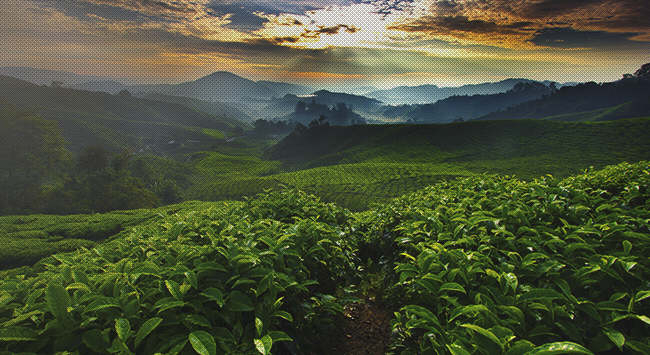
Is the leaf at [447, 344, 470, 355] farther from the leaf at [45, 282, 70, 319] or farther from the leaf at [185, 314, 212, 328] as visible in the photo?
the leaf at [45, 282, 70, 319]

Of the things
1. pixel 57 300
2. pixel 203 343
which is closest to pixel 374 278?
pixel 203 343

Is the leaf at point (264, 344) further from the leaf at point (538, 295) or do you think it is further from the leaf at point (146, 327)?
the leaf at point (538, 295)

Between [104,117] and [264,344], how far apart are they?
635 ft

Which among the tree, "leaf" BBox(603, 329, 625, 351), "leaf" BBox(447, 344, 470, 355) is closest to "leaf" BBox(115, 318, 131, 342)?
"leaf" BBox(447, 344, 470, 355)

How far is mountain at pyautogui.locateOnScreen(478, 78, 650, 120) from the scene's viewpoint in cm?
16412

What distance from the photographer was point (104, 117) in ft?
480

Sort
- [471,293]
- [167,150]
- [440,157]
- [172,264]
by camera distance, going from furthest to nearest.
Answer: [167,150] → [440,157] → [172,264] → [471,293]

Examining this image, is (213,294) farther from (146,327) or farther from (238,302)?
(146,327)

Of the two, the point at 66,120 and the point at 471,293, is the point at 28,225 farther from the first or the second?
the point at 66,120

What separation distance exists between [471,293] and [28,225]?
35.5 meters

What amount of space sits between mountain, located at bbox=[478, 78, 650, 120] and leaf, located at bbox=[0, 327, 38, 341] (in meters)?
236

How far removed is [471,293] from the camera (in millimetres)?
2230

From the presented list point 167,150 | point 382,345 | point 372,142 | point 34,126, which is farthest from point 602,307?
point 167,150

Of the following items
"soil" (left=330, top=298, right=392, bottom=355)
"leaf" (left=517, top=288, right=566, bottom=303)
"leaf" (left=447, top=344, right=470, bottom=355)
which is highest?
"leaf" (left=517, top=288, right=566, bottom=303)
